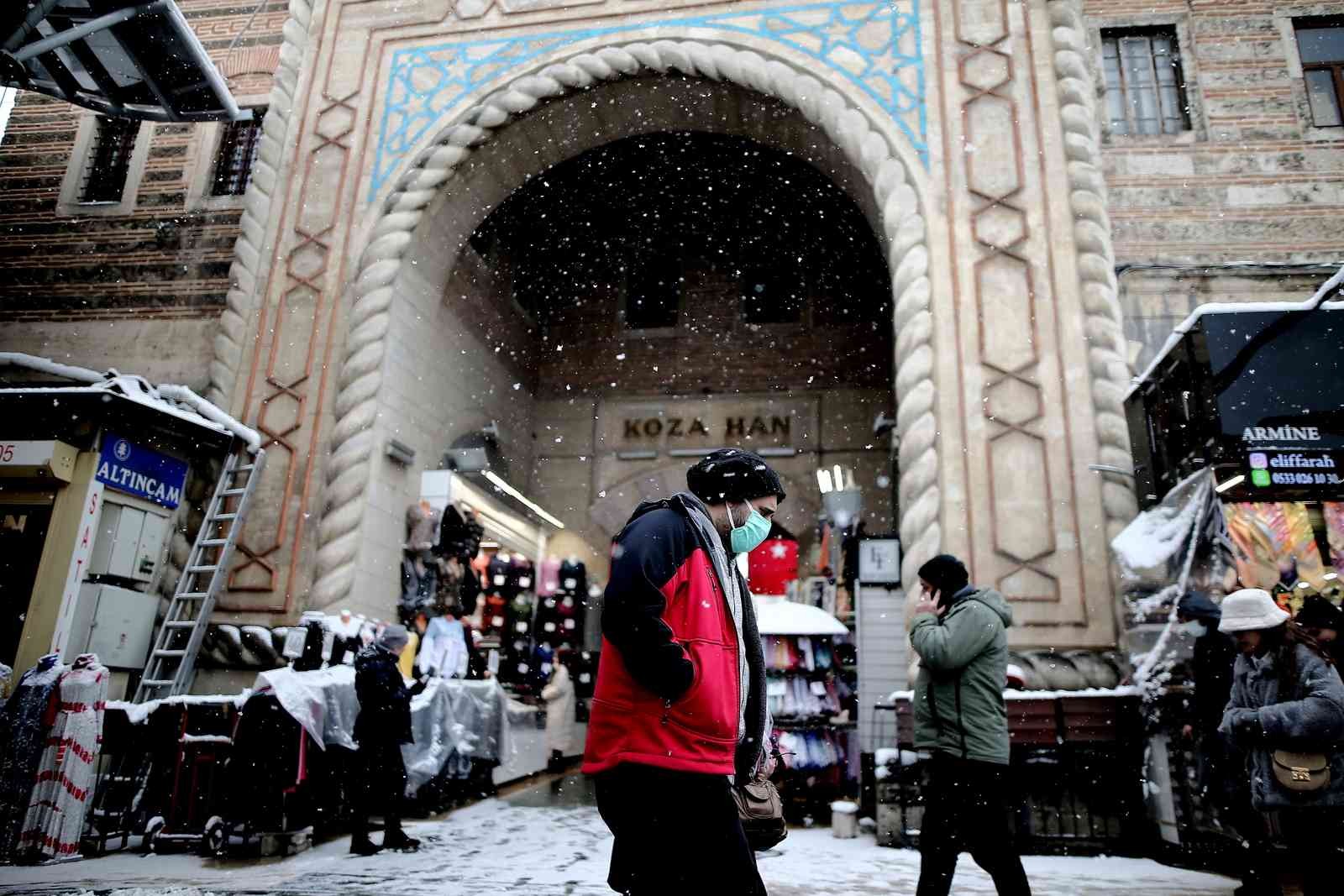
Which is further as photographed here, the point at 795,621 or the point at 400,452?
the point at 400,452

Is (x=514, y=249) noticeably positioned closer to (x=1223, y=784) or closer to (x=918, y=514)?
(x=918, y=514)

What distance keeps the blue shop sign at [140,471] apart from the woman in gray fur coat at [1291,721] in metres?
7.29

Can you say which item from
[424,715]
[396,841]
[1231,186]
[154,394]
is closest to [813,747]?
[424,715]

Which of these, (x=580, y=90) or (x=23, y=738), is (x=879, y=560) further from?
(x=23, y=738)

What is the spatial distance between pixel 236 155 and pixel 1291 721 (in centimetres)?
993

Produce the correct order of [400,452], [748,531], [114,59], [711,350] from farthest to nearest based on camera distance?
1. [711,350]
2. [400,452]
3. [114,59]
4. [748,531]

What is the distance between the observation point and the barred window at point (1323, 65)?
7.34 meters

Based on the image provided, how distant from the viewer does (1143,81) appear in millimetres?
7734

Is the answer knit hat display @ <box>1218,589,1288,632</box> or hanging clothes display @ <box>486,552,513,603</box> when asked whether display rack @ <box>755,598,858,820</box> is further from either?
knit hat display @ <box>1218,589,1288,632</box>

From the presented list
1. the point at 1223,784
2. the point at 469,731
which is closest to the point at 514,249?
the point at 469,731

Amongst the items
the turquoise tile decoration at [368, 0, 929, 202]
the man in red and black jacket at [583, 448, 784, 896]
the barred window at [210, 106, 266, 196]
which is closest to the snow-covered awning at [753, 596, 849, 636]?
the turquoise tile decoration at [368, 0, 929, 202]

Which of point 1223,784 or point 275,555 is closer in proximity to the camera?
point 1223,784

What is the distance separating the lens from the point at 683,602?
1.92 m

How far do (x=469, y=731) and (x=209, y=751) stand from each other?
6.57 ft
